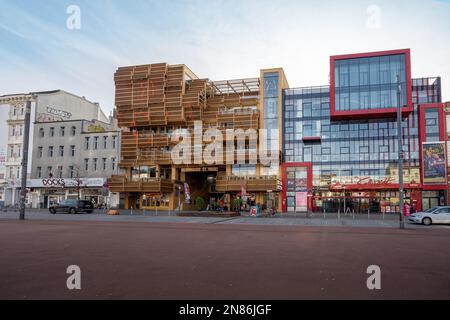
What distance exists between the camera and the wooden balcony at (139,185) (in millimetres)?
49969

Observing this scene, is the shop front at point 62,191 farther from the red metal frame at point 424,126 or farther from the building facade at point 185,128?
the red metal frame at point 424,126

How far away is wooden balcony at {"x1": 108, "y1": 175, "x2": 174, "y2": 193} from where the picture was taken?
49969mm

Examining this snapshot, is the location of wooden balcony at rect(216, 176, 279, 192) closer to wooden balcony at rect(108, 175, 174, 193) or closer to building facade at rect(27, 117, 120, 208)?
wooden balcony at rect(108, 175, 174, 193)

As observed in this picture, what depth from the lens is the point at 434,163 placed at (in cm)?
4538

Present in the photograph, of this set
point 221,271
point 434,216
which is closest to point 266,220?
point 434,216

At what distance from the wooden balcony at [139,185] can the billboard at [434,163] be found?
31750 mm

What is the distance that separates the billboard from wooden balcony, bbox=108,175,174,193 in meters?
31.8

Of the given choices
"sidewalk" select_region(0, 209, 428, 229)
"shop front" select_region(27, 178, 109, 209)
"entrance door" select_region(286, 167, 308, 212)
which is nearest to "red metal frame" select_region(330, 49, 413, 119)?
"entrance door" select_region(286, 167, 308, 212)

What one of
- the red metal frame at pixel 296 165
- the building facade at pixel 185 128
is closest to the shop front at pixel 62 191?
the building facade at pixel 185 128

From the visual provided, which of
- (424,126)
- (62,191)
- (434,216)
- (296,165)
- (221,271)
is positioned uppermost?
(424,126)

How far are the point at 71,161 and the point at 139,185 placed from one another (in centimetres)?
1469

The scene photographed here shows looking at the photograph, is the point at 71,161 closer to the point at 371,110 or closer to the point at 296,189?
the point at 296,189

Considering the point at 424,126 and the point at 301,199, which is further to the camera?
the point at 301,199

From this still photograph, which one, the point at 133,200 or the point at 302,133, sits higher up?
the point at 302,133
